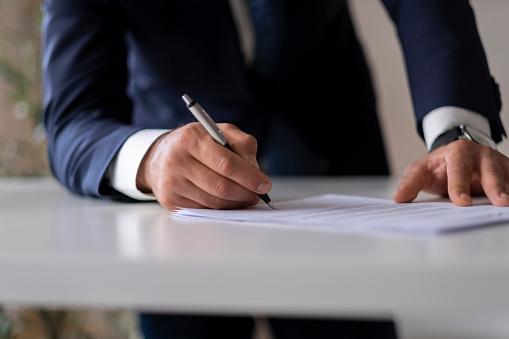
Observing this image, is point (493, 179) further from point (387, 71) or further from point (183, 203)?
point (387, 71)

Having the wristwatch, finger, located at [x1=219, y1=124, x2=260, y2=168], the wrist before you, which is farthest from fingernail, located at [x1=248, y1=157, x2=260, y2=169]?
the wristwatch

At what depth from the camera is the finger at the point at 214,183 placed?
610 millimetres

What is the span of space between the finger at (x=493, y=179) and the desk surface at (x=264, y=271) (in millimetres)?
129

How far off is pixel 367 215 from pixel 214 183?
0.47 ft

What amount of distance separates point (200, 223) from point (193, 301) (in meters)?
0.19

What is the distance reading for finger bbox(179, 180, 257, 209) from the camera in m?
0.63

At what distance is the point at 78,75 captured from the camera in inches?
36.3

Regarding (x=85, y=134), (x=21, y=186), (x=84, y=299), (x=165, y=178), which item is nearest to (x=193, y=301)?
(x=84, y=299)

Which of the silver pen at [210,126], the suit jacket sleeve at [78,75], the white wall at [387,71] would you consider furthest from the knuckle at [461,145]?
the white wall at [387,71]

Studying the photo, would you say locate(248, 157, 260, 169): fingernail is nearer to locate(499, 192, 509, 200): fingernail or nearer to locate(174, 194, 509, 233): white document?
locate(174, 194, 509, 233): white document

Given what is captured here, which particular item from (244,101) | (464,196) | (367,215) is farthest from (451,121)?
(244,101)

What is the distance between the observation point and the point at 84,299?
0.38 meters

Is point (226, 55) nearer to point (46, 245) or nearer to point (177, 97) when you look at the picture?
point (177, 97)

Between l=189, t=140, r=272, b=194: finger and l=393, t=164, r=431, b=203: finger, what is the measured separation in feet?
0.46
